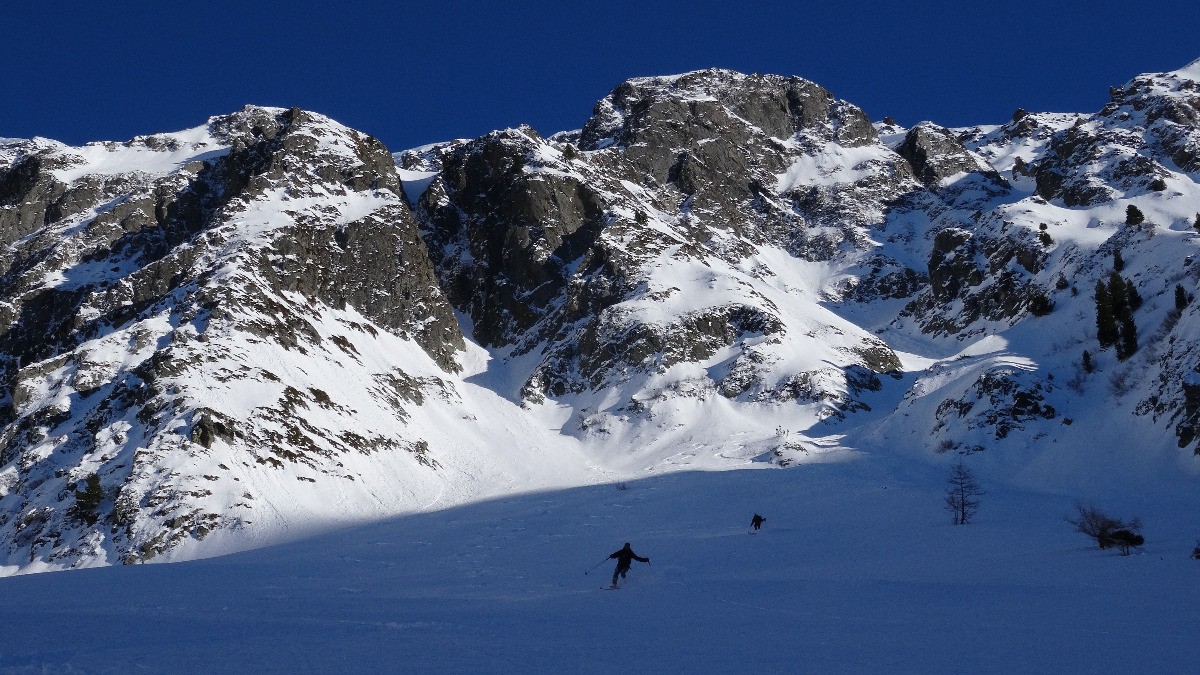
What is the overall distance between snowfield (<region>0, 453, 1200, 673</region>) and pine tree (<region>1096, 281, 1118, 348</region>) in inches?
1135

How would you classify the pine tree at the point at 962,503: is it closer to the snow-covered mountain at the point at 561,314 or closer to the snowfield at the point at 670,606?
the snowfield at the point at 670,606

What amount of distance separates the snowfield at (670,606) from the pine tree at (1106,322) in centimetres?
2884

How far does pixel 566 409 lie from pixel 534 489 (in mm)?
29309

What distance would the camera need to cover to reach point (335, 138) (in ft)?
420

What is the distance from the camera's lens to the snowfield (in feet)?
42.8

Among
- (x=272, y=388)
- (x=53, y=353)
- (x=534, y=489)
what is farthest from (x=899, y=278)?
(x=53, y=353)

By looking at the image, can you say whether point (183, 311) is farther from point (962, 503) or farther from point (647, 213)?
point (647, 213)

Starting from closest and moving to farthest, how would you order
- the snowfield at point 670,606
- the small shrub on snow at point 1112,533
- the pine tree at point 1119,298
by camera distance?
the snowfield at point 670,606 < the small shrub on snow at point 1112,533 < the pine tree at point 1119,298

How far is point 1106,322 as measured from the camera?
6306 cm

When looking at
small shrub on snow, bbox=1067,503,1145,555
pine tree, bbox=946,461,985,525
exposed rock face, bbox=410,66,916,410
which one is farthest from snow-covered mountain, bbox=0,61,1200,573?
small shrub on snow, bbox=1067,503,1145,555

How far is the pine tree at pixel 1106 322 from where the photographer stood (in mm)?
62875

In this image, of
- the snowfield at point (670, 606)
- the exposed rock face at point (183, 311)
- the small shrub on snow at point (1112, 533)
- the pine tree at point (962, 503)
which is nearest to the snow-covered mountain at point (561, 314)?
the exposed rock face at point (183, 311)

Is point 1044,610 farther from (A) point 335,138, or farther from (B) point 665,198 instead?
(B) point 665,198

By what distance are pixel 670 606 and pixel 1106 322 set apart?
187ft
